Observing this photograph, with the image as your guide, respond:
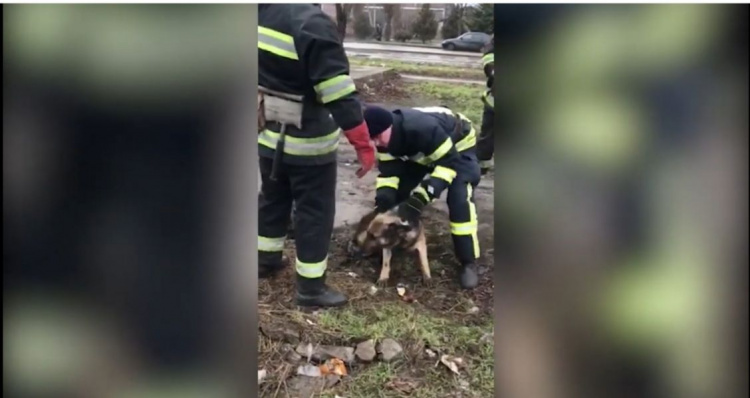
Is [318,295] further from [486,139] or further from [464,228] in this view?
[486,139]

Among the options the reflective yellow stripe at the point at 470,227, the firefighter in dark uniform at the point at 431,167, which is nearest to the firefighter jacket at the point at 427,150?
the firefighter in dark uniform at the point at 431,167

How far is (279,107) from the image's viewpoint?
9.02 ft

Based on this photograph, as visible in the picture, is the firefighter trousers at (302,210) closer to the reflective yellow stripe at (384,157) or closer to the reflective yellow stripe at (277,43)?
the reflective yellow stripe at (384,157)

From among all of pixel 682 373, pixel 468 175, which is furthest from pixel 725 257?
pixel 468 175

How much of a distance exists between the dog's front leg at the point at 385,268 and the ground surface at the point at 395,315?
0.9 inches

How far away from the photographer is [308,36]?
266cm

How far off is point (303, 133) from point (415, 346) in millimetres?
854

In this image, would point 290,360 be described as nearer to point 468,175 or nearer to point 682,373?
point 468,175

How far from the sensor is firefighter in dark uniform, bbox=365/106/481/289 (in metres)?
2.78

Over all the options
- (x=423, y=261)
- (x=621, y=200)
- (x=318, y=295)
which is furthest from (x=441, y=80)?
(x=318, y=295)

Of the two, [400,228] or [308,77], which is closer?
[308,77]

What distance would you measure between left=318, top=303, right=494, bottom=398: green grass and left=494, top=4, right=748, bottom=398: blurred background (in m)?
0.09

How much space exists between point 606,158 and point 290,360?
4.33ft

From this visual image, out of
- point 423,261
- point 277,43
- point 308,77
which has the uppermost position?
point 277,43
